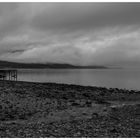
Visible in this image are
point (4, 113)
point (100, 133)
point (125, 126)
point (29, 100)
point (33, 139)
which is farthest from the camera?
point (29, 100)

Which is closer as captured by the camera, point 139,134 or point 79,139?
point 79,139

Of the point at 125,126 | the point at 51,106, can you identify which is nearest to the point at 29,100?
the point at 51,106

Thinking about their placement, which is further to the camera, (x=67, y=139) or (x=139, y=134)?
(x=139, y=134)

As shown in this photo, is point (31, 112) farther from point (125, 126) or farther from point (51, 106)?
point (125, 126)

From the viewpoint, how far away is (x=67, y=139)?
9.20 meters

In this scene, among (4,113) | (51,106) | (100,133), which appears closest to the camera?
(100,133)

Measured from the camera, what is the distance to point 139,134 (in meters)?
10.5

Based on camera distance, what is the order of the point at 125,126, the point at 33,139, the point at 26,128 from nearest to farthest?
the point at 33,139 → the point at 26,128 → the point at 125,126

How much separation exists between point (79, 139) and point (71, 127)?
228cm

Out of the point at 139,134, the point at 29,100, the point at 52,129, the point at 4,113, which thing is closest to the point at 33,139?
the point at 52,129

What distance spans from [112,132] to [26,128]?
454cm

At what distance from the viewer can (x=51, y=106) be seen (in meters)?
18.6

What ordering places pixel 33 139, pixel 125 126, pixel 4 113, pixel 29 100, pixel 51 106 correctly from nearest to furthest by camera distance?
pixel 33 139 < pixel 125 126 < pixel 4 113 < pixel 51 106 < pixel 29 100

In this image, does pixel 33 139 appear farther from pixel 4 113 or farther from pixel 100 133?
pixel 4 113
